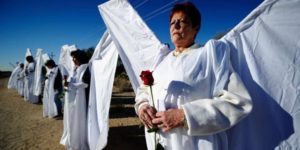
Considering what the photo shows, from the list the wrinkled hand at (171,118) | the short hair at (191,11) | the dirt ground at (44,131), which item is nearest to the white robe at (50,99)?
the dirt ground at (44,131)

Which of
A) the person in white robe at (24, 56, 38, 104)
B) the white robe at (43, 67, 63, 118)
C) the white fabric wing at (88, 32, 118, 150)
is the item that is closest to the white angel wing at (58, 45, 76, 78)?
the white robe at (43, 67, 63, 118)

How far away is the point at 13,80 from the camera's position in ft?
56.7

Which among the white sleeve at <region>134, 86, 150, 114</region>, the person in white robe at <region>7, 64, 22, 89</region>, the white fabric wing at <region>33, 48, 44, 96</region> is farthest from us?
the person in white robe at <region>7, 64, 22, 89</region>

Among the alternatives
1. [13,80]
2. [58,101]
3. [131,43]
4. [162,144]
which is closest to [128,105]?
[58,101]

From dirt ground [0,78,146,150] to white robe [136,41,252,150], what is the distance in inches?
147

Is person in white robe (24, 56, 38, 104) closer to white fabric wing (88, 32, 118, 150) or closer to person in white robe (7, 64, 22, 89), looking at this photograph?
person in white robe (7, 64, 22, 89)

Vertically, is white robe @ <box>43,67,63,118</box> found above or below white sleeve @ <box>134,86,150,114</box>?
below

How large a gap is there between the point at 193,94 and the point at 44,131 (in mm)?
6364

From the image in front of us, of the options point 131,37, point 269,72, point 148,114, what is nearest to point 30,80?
point 131,37

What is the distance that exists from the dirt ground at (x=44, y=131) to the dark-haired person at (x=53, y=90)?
379 mm

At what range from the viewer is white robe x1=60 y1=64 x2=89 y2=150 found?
4.66 meters

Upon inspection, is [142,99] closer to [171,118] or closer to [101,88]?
[171,118]

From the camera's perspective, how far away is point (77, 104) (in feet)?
15.3

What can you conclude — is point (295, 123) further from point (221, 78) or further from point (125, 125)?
point (125, 125)
